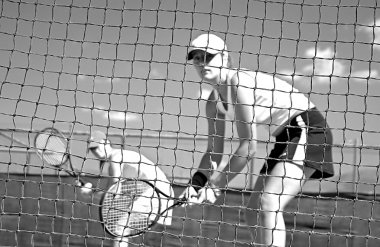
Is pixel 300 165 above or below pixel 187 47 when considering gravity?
below

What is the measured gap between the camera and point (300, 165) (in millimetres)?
2393

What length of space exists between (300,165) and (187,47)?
782 millimetres

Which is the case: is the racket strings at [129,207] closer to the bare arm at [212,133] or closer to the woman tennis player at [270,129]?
the bare arm at [212,133]

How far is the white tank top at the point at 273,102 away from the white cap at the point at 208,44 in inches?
7.2

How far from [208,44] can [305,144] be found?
66 cm

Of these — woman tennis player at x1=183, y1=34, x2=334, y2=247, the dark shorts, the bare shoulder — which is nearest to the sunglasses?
woman tennis player at x1=183, y1=34, x2=334, y2=247

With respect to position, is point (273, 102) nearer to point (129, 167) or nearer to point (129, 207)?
point (129, 207)

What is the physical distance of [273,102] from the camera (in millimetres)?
2461

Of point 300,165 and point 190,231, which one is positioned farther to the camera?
point 190,231

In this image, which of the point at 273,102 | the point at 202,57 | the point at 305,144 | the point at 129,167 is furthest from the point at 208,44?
the point at 129,167

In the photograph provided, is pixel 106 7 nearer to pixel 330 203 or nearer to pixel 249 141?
pixel 249 141

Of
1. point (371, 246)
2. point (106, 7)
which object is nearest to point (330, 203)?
point (371, 246)

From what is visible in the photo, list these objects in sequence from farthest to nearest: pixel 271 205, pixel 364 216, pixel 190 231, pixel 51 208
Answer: pixel 51 208 < pixel 190 231 < pixel 364 216 < pixel 271 205

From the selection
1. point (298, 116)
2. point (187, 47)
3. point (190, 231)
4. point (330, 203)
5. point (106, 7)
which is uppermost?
point (106, 7)
